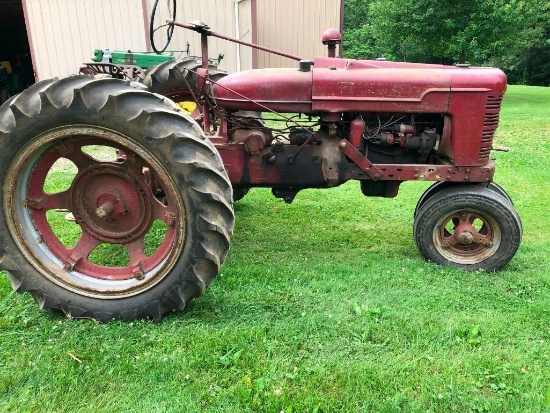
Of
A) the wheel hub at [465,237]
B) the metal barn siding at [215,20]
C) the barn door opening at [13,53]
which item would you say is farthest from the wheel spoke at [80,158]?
the barn door opening at [13,53]

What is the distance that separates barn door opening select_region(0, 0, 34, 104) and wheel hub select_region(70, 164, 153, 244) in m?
11.0

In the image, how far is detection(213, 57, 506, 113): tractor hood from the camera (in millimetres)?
3238

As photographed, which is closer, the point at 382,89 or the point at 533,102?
the point at 382,89

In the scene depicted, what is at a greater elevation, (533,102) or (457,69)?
(457,69)

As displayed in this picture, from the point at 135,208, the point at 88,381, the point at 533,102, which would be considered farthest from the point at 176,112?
the point at 533,102

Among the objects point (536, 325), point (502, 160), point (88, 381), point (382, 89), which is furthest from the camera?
point (502, 160)

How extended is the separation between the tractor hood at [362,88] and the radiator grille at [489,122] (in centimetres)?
6

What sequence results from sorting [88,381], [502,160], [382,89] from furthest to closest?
1. [502,160]
2. [382,89]
3. [88,381]

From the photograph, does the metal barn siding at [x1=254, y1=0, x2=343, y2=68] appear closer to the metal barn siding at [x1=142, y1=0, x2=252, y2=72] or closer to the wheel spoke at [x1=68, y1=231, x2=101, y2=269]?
the metal barn siding at [x1=142, y1=0, x2=252, y2=72]

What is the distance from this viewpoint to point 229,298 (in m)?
3.01

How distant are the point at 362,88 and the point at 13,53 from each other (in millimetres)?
15268

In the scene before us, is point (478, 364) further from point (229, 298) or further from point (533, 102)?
point (533, 102)

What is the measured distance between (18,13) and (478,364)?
16005mm

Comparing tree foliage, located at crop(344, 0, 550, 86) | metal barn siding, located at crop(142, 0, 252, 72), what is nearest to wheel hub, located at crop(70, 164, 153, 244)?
→ metal barn siding, located at crop(142, 0, 252, 72)
